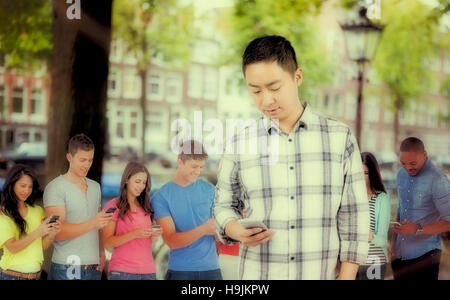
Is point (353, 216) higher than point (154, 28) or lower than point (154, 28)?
lower

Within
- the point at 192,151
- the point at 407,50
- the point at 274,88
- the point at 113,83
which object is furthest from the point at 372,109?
the point at 113,83

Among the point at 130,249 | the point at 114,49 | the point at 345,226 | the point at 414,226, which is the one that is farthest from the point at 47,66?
the point at 414,226

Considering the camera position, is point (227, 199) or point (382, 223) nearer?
point (227, 199)

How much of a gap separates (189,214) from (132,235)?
38 centimetres

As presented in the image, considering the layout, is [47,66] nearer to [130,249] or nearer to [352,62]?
[130,249]

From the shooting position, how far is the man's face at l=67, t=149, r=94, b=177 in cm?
379

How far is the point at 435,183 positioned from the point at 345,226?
1.62 meters

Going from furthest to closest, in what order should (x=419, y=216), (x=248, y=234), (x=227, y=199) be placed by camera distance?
(x=419, y=216)
(x=227, y=199)
(x=248, y=234)

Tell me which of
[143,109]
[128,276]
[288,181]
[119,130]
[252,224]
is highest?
[143,109]

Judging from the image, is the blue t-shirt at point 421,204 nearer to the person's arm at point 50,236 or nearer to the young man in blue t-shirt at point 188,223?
the young man in blue t-shirt at point 188,223

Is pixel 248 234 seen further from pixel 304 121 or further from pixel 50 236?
pixel 50 236

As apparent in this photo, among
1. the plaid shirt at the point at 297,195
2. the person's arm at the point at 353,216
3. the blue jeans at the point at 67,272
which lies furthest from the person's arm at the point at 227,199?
the blue jeans at the point at 67,272

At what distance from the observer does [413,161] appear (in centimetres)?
388

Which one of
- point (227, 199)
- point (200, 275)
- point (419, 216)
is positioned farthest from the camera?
point (419, 216)
